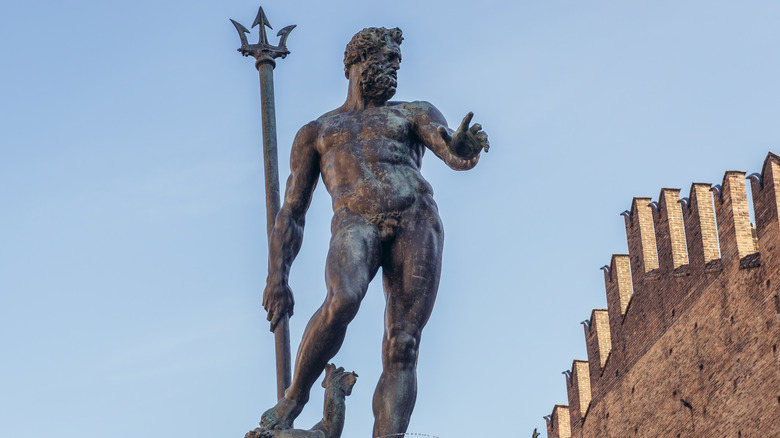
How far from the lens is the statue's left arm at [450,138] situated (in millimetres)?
9375

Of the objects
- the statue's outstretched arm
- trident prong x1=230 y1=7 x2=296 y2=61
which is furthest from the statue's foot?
trident prong x1=230 y1=7 x2=296 y2=61

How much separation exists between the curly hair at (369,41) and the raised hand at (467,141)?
86 cm

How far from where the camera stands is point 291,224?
1013 cm

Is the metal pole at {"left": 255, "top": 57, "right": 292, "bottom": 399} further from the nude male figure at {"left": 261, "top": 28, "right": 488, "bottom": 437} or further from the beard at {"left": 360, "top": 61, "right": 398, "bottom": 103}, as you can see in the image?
the beard at {"left": 360, "top": 61, "right": 398, "bottom": 103}

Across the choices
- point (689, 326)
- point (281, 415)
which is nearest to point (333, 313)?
Answer: point (281, 415)

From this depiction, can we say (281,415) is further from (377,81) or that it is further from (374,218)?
(377,81)

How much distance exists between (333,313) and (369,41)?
1760 mm

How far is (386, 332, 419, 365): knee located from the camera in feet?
30.8

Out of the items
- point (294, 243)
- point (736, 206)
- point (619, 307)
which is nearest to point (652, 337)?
point (619, 307)

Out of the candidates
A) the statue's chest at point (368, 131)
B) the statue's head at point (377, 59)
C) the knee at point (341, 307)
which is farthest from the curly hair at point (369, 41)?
the knee at point (341, 307)

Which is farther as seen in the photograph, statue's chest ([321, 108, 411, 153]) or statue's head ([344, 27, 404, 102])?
statue's head ([344, 27, 404, 102])

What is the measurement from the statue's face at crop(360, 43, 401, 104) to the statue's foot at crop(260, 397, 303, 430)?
1.93 metres

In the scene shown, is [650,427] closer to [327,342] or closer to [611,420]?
[611,420]

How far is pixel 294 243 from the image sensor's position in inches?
398
